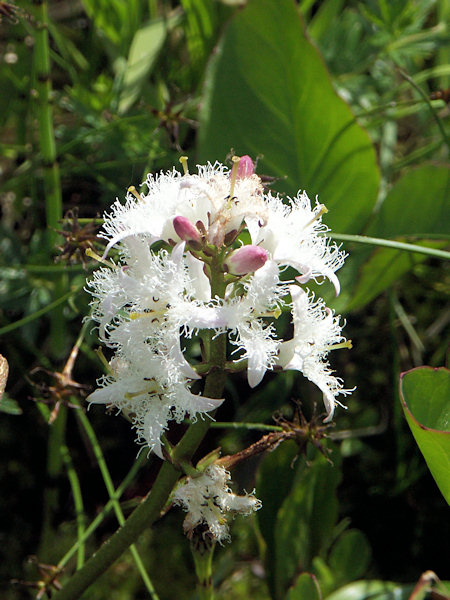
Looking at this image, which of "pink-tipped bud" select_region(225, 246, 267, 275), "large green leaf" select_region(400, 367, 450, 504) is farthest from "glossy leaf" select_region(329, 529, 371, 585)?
"pink-tipped bud" select_region(225, 246, 267, 275)

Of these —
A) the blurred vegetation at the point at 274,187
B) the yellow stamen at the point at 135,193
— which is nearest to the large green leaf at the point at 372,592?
the blurred vegetation at the point at 274,187

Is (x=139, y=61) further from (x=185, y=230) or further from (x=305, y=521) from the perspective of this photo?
(x=305, y=521)

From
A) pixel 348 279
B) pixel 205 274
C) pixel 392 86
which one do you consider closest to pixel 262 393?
pixel 348 279

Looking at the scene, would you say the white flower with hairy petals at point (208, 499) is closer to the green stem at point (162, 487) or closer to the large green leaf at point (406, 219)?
the green stem at point (162, 487)

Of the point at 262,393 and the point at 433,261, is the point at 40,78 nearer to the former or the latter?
the point at 262,393

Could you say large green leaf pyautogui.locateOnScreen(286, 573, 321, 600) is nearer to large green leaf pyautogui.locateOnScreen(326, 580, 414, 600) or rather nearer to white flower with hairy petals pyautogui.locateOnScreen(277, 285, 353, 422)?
large green leaf pyautogui.locateOnScreen(326, 580, 414, 600)

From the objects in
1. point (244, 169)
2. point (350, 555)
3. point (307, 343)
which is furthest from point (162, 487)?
point (350, 555)
